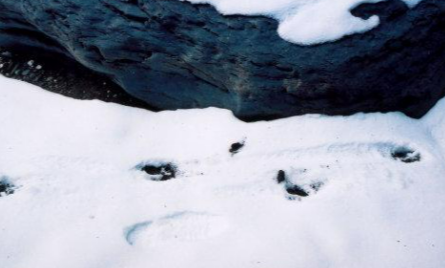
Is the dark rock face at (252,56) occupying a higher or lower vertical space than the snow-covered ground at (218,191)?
higher

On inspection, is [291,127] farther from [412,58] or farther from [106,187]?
[106,187]

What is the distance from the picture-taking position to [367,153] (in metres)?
2.66

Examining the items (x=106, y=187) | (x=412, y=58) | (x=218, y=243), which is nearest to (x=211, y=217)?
(x=218, y=243)

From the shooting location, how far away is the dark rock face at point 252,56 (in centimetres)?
260

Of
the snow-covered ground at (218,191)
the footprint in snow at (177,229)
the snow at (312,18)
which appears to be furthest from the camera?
the snow at (312,18)

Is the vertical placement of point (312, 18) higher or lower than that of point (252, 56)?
higher

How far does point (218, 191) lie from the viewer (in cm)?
256

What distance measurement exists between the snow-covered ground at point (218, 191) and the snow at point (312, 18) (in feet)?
2.09

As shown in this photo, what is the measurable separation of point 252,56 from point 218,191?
3.27ft

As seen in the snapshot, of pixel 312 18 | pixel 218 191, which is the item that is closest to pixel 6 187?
pixel 218 191

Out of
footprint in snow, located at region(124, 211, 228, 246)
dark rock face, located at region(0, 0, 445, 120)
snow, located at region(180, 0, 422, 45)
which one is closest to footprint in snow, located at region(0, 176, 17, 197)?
footprint in snow, located at region(124, 211, 228, 246)

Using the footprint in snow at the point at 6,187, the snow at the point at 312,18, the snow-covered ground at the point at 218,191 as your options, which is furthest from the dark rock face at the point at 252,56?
the footprint in snow at the point at 6,187

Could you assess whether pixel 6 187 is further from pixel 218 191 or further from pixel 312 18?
pixel 312 18

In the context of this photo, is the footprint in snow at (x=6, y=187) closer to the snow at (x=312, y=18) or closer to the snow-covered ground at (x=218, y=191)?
the snow-covered ground at (x=218, y=191)
